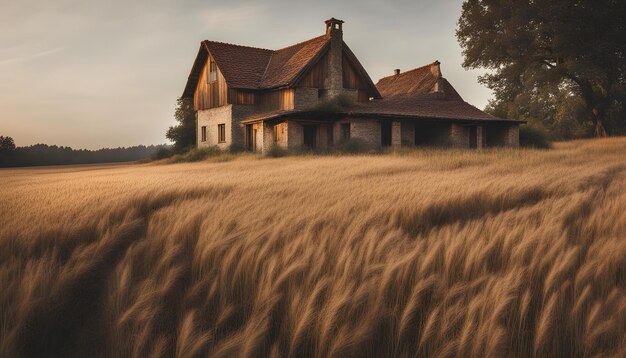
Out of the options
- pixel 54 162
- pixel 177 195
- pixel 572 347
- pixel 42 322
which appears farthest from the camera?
pixel 54 162

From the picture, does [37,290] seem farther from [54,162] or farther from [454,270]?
[54,162]

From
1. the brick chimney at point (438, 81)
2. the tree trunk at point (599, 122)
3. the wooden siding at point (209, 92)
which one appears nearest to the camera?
the wooden siding at point (209, 92)

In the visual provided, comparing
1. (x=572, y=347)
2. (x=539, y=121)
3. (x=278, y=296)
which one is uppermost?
(x=539, y=121)

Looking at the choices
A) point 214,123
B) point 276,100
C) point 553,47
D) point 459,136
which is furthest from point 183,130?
point 553,47

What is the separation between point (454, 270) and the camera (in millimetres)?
3074

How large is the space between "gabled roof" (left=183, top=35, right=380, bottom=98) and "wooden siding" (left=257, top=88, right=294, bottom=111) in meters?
0.67

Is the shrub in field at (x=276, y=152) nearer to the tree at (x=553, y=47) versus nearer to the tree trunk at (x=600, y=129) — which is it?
the tree at (x=553, y=47)

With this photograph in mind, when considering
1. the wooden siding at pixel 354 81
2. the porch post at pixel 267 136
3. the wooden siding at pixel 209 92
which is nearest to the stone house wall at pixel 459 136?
the wooden siding at pixel 354 81

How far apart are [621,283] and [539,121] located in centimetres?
4538

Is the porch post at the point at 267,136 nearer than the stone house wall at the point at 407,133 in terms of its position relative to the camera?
Yes

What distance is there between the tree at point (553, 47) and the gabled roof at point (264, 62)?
1348cm

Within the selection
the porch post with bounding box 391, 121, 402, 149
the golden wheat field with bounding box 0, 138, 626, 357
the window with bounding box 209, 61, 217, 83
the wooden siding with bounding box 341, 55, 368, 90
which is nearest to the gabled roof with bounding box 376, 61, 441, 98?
the wooden siding with bounding box 341, 55, 368, 90

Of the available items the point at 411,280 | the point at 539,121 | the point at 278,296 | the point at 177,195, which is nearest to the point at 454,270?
the point at 411,280

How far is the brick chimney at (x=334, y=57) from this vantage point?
2950cm
